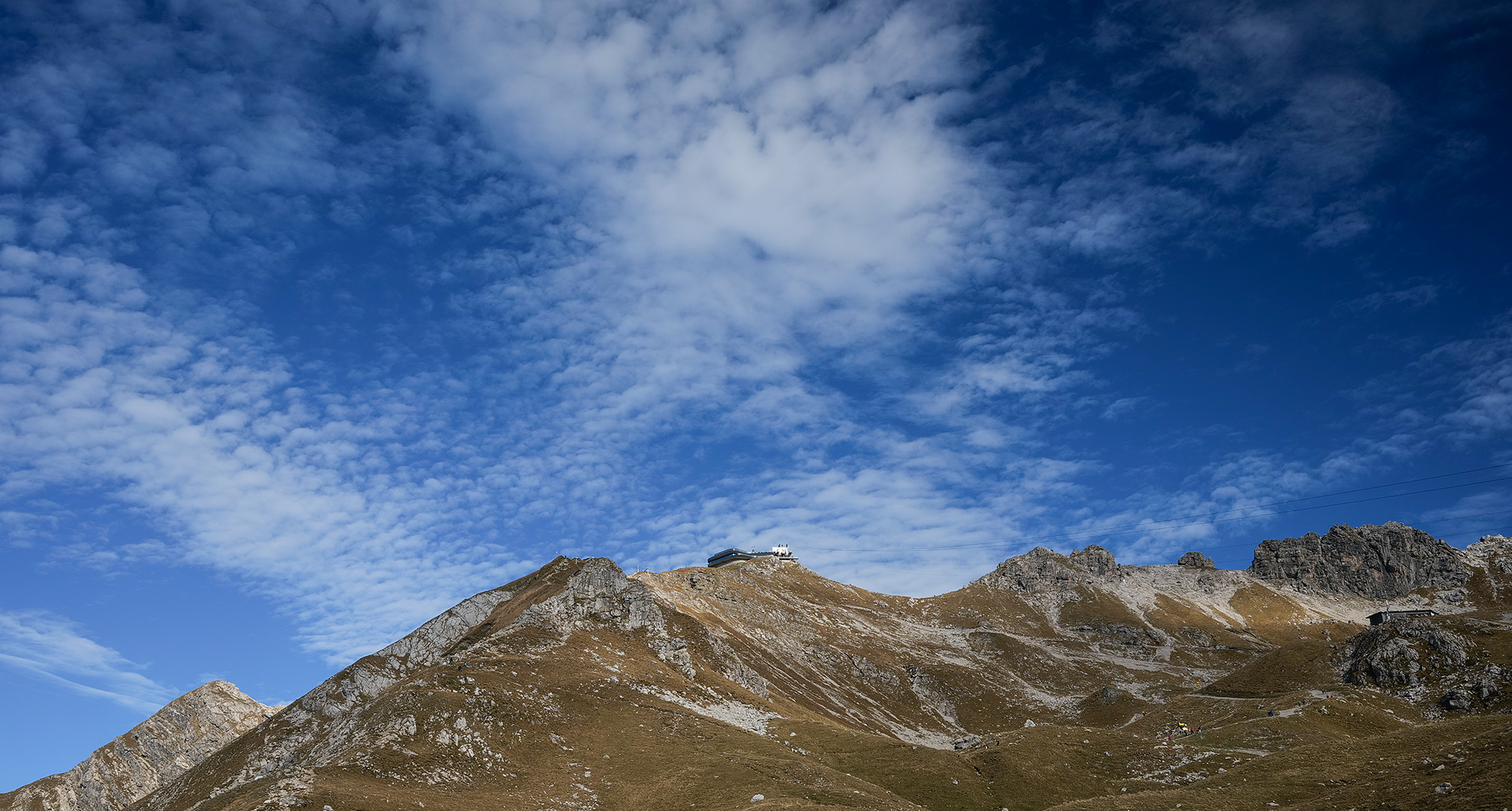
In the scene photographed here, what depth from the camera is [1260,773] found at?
6328cm

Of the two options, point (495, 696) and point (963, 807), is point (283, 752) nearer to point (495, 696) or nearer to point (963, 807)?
point (495, 696)

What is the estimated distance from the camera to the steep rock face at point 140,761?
570 ft

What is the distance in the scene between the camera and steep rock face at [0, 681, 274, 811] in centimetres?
17362

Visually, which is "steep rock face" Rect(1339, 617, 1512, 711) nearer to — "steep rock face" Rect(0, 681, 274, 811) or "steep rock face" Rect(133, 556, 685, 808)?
"steep rock face" Rect(133, 556, 685, 808)

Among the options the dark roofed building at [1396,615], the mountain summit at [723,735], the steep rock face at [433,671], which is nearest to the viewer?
the mountain summit at [723,735]

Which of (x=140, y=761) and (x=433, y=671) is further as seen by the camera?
(x=140, y=761)

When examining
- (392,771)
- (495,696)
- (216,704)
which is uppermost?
(216,704)

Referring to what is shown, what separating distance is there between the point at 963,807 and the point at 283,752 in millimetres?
82525

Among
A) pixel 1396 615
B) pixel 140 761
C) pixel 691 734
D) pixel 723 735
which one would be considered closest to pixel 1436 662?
pixel 1396 615

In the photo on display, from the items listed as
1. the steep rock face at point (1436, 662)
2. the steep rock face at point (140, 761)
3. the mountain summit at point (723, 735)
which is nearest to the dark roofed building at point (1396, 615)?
the steep rock face at point (1436, 662)

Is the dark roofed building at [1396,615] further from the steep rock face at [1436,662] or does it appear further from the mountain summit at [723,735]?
the mountain summit at [723,735]

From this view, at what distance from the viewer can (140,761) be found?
589ft

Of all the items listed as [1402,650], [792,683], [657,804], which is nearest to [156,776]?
[792,683]

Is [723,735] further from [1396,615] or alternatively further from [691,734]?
[1396,615]
